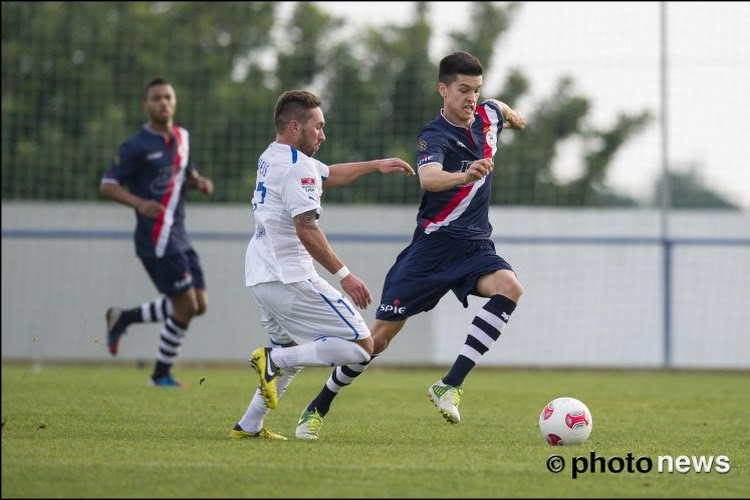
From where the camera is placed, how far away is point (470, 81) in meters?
7.73

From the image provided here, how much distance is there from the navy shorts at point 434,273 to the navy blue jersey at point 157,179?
3.96 m

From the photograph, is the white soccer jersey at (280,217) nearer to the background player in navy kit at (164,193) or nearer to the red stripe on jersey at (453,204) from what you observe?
the red stripe on jersey at (453,204)

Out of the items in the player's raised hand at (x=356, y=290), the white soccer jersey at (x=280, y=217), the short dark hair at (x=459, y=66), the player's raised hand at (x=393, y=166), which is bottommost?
the player's raised hand at (x=356, y=290)

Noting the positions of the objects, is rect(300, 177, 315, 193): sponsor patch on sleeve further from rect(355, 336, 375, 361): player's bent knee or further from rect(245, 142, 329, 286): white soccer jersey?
rect(355, 336, 375, 361): player's bent knee

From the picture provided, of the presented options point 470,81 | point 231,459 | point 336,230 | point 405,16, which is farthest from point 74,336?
point 231,459

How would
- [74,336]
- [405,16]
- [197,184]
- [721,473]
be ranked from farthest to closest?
[405,16], [74,336], [197,184], [721,473]

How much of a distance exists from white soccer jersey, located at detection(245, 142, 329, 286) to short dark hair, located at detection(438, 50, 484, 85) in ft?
4.78

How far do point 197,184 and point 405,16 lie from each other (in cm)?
781

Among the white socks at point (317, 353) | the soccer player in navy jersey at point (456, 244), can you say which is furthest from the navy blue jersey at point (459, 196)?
the white socks at point (317, 353)

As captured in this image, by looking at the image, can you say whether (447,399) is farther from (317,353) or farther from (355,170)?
(355,170)

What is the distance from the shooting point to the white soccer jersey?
6.48 m

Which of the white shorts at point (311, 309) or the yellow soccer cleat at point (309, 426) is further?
the yellow soccer cleat at point (309, 426)

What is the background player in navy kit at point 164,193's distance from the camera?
11172 mm

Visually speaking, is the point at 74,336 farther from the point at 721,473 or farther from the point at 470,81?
the point at 721,473
